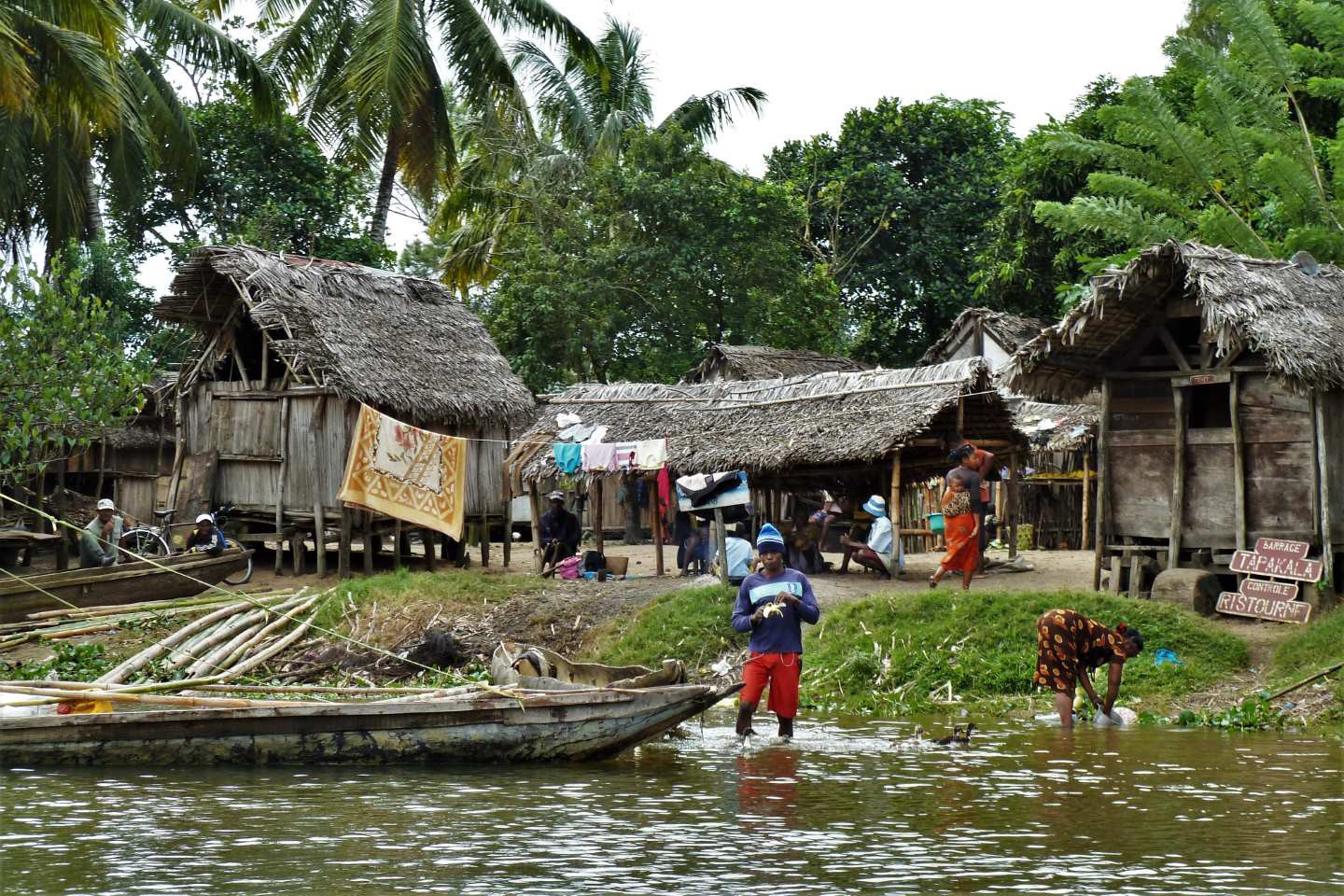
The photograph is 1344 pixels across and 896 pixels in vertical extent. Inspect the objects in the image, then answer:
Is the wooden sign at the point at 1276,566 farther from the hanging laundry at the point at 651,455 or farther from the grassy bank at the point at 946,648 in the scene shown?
the hanging laundry at the point at 651,455

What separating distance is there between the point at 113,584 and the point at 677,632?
6.85m

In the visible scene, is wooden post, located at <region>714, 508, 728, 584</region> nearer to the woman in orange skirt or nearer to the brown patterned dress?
the woman in orange skirt

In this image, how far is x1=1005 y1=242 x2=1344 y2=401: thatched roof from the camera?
1462cm

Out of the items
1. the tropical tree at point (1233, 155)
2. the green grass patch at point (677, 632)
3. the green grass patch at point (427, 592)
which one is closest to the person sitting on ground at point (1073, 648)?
the green grass patch at point (677, 632)

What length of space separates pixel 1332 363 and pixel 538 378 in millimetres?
18184

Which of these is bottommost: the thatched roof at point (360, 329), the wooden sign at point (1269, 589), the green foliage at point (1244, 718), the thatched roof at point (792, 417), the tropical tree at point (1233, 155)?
the green foliage at point (1244, 718)

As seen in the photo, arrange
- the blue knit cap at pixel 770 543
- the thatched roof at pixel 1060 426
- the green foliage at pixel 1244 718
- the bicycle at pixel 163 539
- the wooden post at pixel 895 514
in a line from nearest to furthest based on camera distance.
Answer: the blue knit cap at pixel 770 543 → the green foliage at pixel 1244 718 → the wooden post at pixel 895 514 → the bicycle at pixel 163 539 → the thatched roof at pixel 1060 426

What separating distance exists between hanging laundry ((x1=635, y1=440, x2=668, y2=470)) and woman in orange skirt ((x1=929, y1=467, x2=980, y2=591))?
14.8 feet

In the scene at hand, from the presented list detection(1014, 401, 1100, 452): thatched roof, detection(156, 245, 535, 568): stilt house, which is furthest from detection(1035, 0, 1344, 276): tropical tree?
detection(156, 245, 535, 568): stilt house

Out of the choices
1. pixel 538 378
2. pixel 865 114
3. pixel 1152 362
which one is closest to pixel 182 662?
pixel 1152 362

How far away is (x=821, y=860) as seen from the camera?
770 centimetres

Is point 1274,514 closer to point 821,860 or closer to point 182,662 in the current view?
point 821,860

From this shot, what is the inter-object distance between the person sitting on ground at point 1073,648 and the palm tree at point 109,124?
511 inches

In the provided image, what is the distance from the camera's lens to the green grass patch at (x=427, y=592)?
58.0 ft
